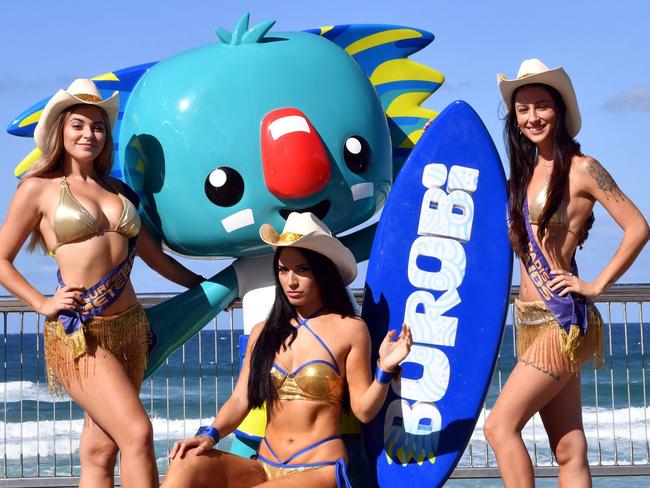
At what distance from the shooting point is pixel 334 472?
149 inches

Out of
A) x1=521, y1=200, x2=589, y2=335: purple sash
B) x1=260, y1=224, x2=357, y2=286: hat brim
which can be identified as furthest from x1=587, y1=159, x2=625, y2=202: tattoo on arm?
x1=260, y1=224, x2=357, y2=286: hat brim

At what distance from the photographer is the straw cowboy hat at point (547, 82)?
12.5 feet

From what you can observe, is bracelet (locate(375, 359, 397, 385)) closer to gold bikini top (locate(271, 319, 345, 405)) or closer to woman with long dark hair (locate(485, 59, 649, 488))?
gold bikini top (locate(271, 319, 345, 405))

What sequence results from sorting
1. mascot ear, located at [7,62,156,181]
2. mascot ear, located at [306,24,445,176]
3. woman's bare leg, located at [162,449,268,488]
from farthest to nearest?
1. mascot ear, located at [306,24,445,176]
2. mascot ear, located at [7,62,156,181]
3. woman's bare leg, located at [162,449,268,488]

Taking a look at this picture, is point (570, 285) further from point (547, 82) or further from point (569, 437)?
point (547, 82)

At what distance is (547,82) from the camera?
3822 mm

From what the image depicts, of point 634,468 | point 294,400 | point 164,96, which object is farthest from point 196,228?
point 634,468

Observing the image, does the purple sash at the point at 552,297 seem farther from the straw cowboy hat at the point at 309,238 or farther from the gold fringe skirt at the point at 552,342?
the straw cowboy hat at the point at 309,238

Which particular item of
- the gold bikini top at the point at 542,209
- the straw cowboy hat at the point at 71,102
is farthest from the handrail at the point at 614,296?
the gold bikini top at the point at 542,209

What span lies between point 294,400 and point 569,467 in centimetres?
97

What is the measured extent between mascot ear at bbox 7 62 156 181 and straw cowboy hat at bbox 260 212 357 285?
0.98m

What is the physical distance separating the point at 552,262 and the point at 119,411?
1531mm

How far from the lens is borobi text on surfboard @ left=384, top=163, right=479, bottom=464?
414 cm

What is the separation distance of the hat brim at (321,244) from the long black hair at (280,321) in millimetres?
32
